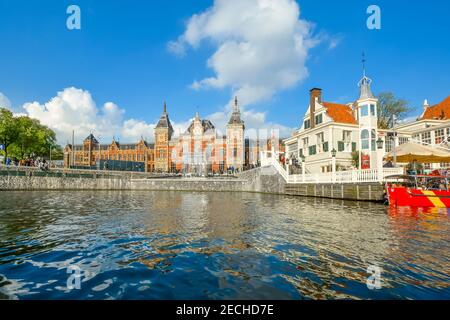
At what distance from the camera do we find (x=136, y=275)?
17.0ft

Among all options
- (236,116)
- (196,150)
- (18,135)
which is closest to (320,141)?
(236,116)

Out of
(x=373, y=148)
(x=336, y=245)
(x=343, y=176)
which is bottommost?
(x=336, y=245)

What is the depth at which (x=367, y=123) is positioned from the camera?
30109 millimetres

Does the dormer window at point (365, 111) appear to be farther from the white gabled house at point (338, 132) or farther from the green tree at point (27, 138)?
the green tree at point (27, 138)

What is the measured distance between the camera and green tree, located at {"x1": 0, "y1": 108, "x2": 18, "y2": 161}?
184ft

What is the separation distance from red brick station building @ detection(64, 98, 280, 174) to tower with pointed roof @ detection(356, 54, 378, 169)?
45.8 metres

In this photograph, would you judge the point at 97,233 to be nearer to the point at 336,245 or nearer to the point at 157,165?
the point at 336,245

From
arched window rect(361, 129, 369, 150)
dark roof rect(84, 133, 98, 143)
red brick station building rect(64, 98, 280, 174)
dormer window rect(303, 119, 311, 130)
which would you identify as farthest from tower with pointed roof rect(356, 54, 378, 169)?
dark roof rect(84, 133, 98, 143)

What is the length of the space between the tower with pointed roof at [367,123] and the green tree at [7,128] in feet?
226

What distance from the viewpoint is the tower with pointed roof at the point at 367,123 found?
29562 mm

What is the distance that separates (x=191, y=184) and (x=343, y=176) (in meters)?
30.8

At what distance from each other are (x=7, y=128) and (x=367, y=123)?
7017cm

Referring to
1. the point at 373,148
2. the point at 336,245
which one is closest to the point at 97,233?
the point at 336,245
